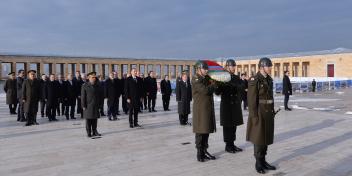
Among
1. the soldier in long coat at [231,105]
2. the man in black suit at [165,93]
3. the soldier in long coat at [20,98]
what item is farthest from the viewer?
the man in black suit at [165,93]

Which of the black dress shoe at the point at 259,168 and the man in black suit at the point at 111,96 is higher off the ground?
the man in black suit at the point at 111,96

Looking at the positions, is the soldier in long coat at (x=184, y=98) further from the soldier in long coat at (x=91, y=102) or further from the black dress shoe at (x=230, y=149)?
the black dress shoe at (x=230, y=149)

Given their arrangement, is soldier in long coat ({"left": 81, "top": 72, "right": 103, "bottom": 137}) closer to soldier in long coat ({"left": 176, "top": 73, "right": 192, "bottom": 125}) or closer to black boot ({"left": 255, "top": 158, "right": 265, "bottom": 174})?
soldier in long coat ({"left": 176, "top": 73, "right": 192, "bottom": 125})

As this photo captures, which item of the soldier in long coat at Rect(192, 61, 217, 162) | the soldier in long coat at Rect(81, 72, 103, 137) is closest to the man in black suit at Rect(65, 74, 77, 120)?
the soldier in long coat at Rect(81, 72, 103, 137)

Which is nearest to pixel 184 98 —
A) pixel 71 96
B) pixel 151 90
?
pixel 71 96

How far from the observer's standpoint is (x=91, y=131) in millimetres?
9609

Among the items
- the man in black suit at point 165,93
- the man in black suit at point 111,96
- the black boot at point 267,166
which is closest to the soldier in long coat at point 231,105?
the black boot at point 267,166

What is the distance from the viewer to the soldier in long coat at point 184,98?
10.6 m

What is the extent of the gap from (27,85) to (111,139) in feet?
13.8

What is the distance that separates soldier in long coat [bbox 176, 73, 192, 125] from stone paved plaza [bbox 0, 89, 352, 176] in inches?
15.1

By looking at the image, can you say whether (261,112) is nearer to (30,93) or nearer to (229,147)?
(229,147)

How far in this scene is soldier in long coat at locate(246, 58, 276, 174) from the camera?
211 inches

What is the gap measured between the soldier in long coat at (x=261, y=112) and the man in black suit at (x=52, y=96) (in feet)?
29.9

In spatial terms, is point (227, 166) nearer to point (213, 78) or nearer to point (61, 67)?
point (213, 78)
